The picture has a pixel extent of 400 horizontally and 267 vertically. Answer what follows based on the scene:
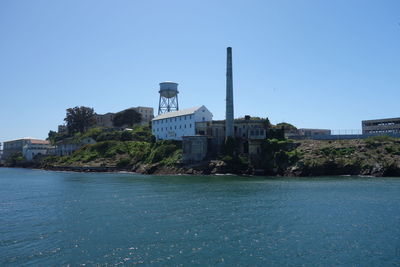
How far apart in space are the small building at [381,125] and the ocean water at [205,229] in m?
71.3

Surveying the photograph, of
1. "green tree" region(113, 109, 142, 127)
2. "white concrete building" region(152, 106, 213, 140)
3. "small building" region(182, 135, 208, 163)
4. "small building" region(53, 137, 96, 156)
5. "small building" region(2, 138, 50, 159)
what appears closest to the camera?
"small building" region(182, 135, 208, 163)

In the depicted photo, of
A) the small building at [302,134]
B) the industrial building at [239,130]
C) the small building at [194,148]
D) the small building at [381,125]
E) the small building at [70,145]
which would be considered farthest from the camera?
the small building at [70,145]

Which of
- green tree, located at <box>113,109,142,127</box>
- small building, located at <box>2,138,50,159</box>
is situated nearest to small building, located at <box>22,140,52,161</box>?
small building, located at <box>2,138,50,159</box>

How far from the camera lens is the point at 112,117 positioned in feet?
511

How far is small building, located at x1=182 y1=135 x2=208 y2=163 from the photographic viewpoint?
3132 inches

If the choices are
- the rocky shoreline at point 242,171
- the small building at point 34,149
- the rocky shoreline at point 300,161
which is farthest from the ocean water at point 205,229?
the small building at point 34,149

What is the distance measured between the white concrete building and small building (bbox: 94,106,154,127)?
4384 cm

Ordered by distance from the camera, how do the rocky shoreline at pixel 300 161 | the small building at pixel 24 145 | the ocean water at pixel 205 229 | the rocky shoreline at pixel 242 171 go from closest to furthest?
the ocean water at pixel 205 229
the rocky shoreline at pixel 242 171
the rocky shoreline at pixel 300 161
the small building at pixel 24 145

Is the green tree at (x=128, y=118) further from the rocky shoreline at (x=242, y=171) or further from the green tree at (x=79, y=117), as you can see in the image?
the rocky shoreline at (x=242, y=171)

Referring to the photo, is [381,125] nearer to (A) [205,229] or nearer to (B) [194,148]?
(B) [194,148]

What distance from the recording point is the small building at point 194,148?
7956 centimetres

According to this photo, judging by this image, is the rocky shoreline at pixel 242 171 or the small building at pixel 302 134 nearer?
the rocky shoreline at pixel 242 171

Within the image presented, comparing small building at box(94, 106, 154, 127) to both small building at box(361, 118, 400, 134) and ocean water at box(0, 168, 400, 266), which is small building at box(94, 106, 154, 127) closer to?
small building at box(361, 118, 400, 134)

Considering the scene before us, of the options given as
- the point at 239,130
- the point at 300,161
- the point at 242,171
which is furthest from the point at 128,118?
the point at 300,161
